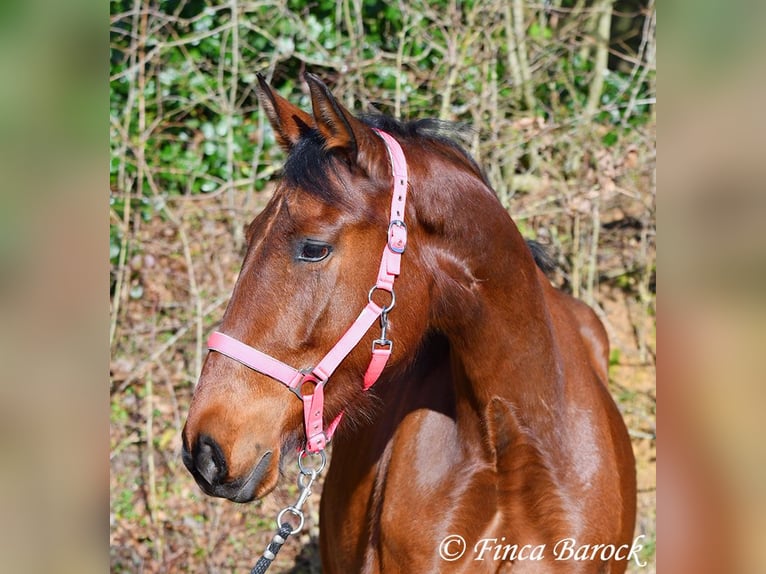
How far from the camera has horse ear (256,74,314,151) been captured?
6.79 feet

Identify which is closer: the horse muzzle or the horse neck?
the horse muzzle

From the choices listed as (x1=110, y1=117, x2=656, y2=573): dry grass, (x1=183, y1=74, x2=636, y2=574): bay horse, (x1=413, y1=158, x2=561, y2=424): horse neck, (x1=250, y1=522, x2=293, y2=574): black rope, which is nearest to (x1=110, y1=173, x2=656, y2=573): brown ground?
(x1=110, y1=117, x2=656, y2=573): dry grass

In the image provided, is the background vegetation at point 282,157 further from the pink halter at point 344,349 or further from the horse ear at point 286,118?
the pink halter at point 344,349

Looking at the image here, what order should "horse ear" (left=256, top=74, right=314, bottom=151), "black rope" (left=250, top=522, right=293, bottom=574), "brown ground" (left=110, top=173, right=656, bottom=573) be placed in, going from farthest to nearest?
"brown ground" (left=110, top=173, right=656, bottom=573) < "horse ear" (left=256, top=74, right=314, bottom=151) < "black rope" (left=250, top=522, right=293, bottom=574)

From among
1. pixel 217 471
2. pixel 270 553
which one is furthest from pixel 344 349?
pixel 270 553

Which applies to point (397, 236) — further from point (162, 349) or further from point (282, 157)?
point (282, 157)

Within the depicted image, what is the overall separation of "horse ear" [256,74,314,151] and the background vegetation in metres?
3.00

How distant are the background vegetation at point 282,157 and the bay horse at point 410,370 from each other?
112 inches

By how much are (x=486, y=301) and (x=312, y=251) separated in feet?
1.90

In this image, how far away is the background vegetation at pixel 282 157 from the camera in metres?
5.08

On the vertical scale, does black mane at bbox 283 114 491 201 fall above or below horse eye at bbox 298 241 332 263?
above

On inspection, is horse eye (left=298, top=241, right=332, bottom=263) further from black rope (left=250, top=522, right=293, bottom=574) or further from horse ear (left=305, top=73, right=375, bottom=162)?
black rope (left=250, top=522, right=293, bottom=574)

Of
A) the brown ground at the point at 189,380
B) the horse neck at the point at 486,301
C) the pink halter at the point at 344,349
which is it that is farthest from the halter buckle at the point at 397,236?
the brown ground at the point at 189,380
